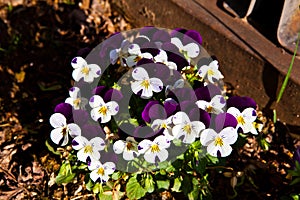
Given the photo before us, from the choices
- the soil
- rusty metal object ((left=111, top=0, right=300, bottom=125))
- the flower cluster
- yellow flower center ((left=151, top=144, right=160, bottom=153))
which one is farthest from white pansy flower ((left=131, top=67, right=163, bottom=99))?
rusty metal object ((left=111, top=0, right=300, bottom=125))

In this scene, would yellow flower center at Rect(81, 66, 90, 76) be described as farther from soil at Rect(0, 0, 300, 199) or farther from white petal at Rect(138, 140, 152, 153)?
white petal at Rect(138, 140, 152, 153)

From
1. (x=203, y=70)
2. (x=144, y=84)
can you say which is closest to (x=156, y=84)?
(x=144, y=84)

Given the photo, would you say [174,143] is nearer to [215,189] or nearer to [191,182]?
[191,182]

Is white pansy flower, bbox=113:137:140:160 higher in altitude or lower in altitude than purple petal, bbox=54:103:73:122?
lower

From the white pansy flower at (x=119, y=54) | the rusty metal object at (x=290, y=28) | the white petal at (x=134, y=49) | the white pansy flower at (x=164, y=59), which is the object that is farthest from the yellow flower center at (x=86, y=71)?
the rusty metal object at (x=290, y=28)

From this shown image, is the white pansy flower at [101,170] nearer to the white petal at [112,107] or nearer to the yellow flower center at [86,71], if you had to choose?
the white petal at [112,107]

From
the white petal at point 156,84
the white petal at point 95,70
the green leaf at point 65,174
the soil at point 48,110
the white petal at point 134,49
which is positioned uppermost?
the white petal at point 134,49

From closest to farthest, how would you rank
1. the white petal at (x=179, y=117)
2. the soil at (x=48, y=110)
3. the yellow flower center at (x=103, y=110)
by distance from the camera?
the white petal at (x=179, y=117), the yellow flower center at (x=103, y=110), the soil at (x=48, y=110)
